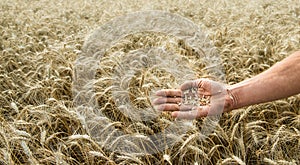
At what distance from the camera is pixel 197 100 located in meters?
2.14

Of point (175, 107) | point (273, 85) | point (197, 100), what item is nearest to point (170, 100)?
point (175, 107)

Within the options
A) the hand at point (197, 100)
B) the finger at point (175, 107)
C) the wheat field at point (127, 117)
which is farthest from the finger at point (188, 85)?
the wheat field at point (127, 117)

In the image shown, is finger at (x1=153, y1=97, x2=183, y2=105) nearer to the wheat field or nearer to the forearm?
the wheat field

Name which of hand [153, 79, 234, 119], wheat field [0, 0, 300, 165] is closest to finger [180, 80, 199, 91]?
hand [153, 79, 234, 119]

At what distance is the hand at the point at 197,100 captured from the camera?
2041mm

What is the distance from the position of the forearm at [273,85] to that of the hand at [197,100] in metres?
0.08

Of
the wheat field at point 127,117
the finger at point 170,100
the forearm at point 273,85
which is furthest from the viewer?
the finger at point 170,100

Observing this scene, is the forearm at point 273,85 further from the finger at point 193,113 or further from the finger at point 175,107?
the finger at point 175,107

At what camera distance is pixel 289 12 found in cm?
694

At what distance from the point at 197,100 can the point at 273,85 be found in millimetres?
494

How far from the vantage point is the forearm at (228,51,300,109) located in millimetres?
1789

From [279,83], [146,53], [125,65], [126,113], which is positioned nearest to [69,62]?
[125,65]

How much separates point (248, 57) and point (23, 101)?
2328mm

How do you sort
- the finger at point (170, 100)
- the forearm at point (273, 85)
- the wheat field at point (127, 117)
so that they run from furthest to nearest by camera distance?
the finger at point (170, 100), the wheat field at point (127, 117), the forearm at point (273, 85)
